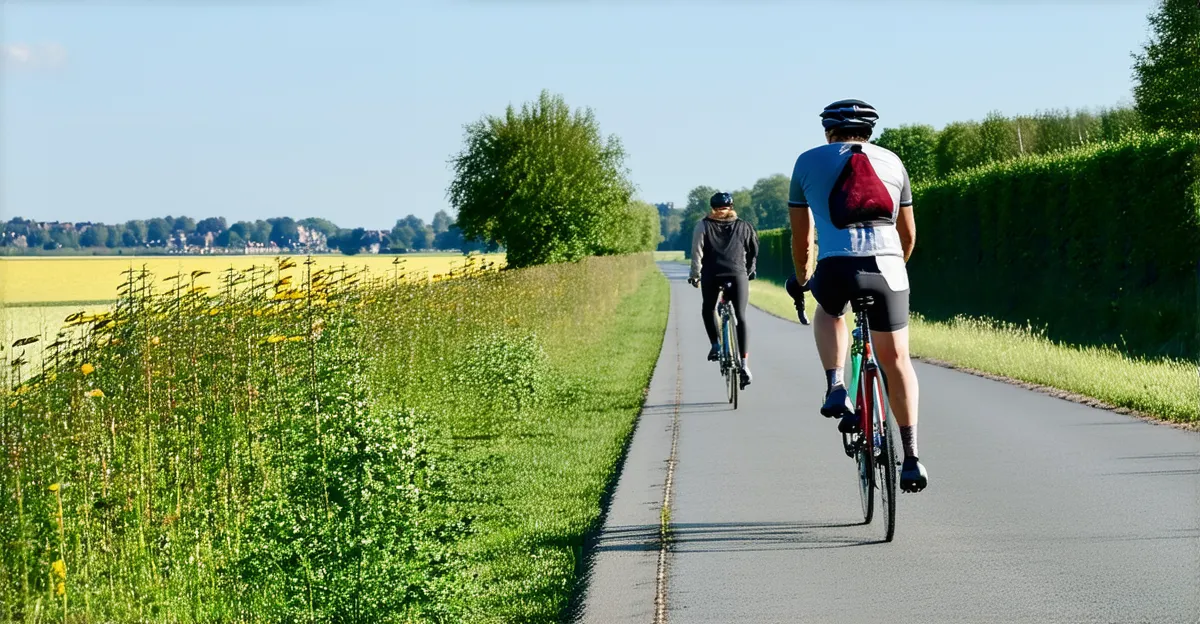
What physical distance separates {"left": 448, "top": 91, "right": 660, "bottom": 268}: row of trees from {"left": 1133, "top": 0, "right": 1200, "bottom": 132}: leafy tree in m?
23.8

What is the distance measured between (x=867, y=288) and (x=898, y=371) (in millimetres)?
476

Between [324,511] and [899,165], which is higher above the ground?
[899,165]

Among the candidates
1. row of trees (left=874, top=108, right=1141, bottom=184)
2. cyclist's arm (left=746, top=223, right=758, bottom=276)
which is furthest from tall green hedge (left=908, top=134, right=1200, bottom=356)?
row of trees (left=874, top=108, right=1141, bottom=184)

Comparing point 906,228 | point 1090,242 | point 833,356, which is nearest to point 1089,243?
point 1090,242

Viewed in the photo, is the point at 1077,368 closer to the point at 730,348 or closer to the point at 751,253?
the point at 751,253

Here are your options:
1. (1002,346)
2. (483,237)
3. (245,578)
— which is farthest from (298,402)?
(483,237)

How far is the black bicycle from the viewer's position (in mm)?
13203

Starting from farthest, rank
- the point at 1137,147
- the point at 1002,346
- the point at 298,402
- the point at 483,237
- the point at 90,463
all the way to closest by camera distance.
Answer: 1. the point at 483,237
2. the point at 1137,147
3. the point at 1002,346
4. the point at 298,402
5. the point at 90,463

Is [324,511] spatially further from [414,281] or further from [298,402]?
[414,281]

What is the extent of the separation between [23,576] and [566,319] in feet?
55.6

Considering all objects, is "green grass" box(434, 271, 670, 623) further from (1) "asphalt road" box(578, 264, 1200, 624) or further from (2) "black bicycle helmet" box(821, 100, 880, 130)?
(2) "black bicycle helmet" box(821, 100, 880, 130)

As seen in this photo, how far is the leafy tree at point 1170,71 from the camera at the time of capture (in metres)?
54.4

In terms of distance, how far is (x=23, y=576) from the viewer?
5.89 metres

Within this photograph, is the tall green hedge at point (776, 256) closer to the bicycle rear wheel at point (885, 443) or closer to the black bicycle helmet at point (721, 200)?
the black bicycle helmet at point (721, 200)
